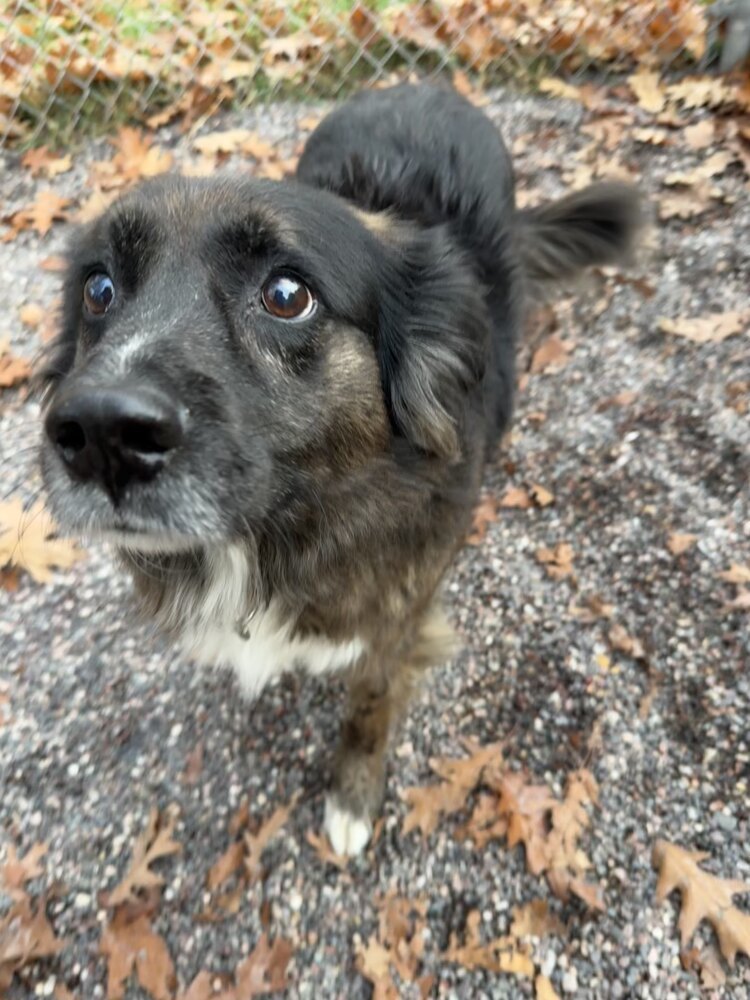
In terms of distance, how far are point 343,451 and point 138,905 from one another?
5.07 feet

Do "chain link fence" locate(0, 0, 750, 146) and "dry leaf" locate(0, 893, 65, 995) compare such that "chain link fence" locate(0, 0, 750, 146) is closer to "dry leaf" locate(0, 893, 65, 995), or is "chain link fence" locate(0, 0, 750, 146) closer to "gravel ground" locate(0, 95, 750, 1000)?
"gravel ground" locate(0, 95, 750, 1000)

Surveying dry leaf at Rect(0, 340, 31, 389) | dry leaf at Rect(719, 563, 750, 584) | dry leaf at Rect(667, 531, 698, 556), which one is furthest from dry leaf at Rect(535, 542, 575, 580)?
dry leaf at Rect(0, 340, 31, 389)

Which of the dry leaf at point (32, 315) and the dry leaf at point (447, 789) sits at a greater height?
the dry leaf at point (32, 315)

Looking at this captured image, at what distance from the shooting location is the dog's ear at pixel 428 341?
1925 mm

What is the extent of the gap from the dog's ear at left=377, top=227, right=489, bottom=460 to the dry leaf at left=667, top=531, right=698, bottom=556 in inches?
50.2

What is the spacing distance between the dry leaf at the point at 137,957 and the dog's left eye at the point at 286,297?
1817 millimetres

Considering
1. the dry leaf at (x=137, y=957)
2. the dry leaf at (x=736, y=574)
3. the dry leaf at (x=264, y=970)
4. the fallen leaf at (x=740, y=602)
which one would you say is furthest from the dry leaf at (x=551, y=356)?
the dry leaf at (x=137, y=957)

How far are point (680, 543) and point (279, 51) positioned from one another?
4164mm

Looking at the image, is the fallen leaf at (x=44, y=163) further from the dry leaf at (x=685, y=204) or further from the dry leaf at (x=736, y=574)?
the dry leaf at (x=736, y=574)

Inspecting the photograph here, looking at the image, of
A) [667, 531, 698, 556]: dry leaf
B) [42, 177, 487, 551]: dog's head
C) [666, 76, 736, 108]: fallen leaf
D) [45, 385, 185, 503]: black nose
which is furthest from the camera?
[666, 76, 736, 108]: fallen leaf

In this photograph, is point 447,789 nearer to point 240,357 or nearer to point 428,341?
point 428,341

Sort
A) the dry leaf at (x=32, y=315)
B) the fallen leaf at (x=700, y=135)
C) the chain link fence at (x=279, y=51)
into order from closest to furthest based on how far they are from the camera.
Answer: the dry leaf at (x=32, y=315) < the fallen leaf at (x=700, y=135) < the chain link fence at (x=279, y=51)

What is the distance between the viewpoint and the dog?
4.83 ft

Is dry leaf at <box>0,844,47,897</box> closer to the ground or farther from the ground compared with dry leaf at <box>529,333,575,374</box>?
closer to the ground
